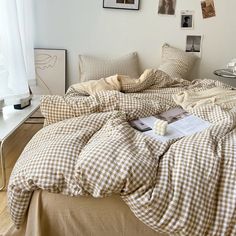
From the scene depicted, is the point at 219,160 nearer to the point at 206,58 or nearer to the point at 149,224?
the point at 149,224

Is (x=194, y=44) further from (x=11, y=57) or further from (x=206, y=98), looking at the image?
(x=11, y=57)

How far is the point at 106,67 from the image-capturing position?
2.85 meters

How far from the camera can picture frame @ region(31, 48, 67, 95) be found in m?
3.03

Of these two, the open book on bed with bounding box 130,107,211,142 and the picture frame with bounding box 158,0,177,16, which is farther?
the picture frame with bounding box 158,0,177,16

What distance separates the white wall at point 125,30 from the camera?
2.96 m

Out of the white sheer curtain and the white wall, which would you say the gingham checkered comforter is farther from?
the white wall

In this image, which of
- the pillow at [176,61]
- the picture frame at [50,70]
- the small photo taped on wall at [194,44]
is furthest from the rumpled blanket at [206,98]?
the picture frame at [50,70]

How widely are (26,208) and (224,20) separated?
8.81 ft

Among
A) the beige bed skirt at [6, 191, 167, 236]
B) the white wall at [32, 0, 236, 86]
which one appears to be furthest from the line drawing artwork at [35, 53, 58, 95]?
the beige bed skirt at [6, 191, 167, 236]

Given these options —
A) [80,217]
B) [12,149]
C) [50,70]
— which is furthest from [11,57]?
[80,217]

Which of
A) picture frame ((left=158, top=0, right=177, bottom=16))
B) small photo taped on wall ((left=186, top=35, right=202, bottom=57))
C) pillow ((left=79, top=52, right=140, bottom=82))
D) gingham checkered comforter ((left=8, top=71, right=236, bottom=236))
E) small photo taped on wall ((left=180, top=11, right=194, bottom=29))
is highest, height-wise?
picture frame ((left=158, top=0, right=177, bottom=16))

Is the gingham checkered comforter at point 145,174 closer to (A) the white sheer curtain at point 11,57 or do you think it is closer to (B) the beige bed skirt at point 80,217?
(B) the beige bed skirt at point 80,217

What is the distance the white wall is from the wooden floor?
0.72 m

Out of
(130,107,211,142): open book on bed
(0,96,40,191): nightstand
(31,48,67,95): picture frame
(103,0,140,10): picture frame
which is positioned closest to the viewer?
(130,107,211,142): open book on bed
